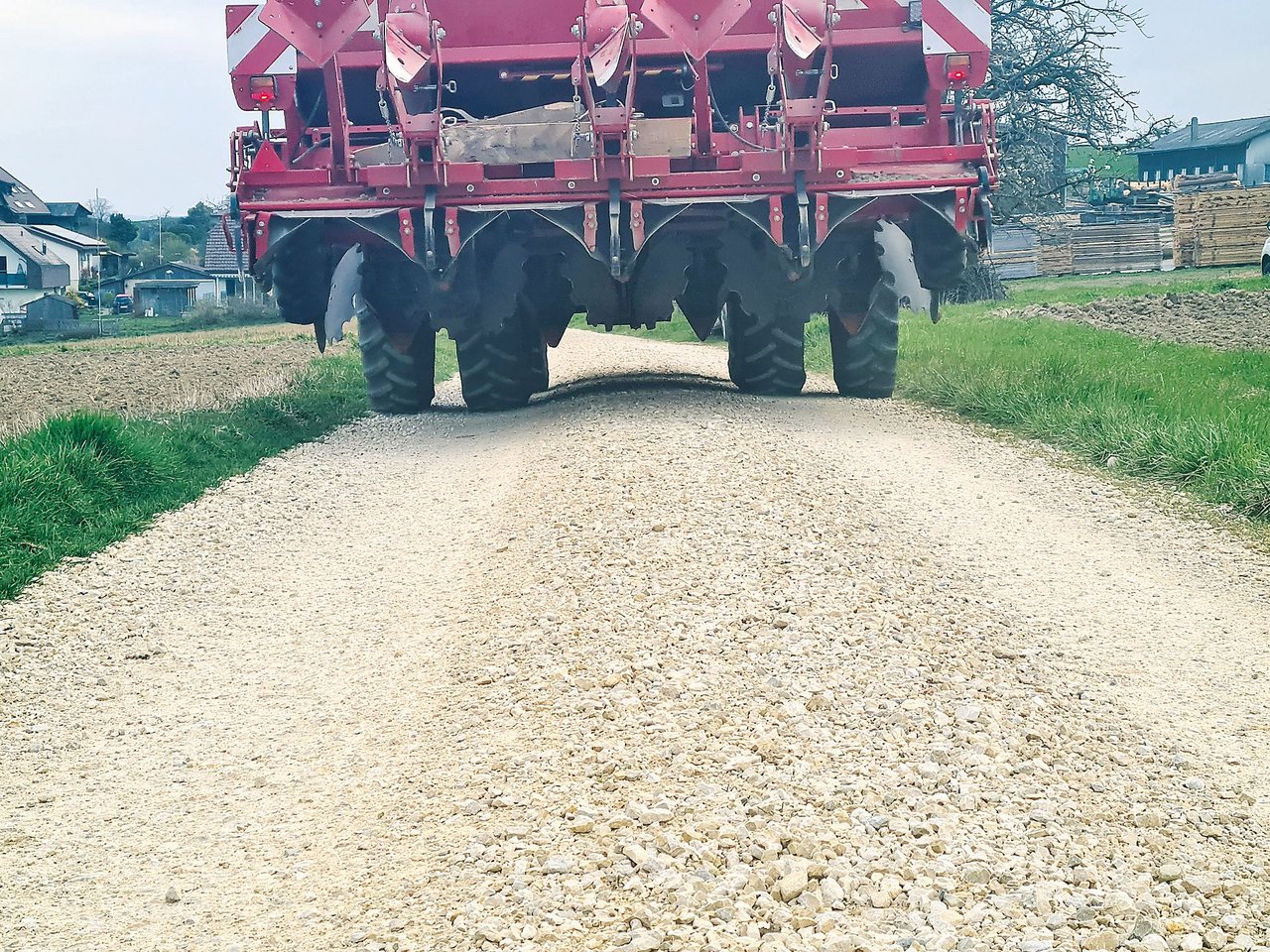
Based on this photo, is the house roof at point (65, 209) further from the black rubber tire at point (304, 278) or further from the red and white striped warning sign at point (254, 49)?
the black rubber tire at point (304, 278)

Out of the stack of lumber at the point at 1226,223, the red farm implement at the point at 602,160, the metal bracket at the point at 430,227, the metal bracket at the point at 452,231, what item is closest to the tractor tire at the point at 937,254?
the red farm implement at the point at 602,160

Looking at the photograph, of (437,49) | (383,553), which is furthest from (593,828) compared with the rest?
(437,49)

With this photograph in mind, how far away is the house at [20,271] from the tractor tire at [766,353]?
55.8 metres

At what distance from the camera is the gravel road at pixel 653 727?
3.17 m

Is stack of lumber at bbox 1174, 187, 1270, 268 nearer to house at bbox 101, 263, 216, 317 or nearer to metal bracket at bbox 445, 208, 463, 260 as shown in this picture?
metal bracket at bbox 445, 208, 463, 260

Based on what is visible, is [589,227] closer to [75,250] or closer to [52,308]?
[52,308]

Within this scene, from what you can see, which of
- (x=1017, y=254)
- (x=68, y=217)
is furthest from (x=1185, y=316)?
(x=68, y=217)

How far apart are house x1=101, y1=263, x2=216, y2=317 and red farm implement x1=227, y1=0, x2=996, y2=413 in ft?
195

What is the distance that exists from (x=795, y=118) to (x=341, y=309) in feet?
11.0

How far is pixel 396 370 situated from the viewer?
1151cm

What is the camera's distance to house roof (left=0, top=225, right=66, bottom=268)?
6225 cm

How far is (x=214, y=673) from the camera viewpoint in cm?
512

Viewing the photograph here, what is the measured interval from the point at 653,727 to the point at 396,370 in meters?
7.87

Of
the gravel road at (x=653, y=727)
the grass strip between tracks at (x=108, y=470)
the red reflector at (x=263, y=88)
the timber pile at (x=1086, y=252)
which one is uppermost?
the red reflector at (x=263, y=88)
